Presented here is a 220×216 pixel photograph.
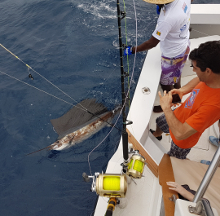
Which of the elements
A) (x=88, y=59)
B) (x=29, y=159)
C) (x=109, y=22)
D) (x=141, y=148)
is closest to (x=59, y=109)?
(x=29, y=159)

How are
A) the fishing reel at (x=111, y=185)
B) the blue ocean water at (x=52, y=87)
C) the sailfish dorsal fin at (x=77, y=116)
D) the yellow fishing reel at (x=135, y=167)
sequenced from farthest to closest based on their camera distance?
the sailfish dorsal fin at (x=77, y=116)
the blue ocean water at (x=52, y=87)
the yellow fishing reel at (x=135, y=167)
the fishing reel at (x=111, y=185)

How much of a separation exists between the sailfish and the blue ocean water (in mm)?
120

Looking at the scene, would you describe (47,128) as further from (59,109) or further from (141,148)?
(141,148)

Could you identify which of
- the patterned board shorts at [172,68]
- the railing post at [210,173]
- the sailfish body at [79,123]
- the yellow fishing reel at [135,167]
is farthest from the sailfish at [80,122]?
the railing post at [210,173]

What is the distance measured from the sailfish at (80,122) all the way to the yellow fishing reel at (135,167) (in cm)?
205

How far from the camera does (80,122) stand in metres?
3.66

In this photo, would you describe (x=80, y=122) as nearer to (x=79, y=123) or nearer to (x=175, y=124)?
(x=79, y=123)

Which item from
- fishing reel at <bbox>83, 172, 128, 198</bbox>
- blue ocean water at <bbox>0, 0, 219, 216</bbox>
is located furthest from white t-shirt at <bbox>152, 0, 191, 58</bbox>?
blue ocean water at <bbox>0, 0, 219, 216</bbox>

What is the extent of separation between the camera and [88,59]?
15.3 ft

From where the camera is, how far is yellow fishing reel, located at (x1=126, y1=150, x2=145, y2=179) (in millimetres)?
1479

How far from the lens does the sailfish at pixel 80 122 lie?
3.45m

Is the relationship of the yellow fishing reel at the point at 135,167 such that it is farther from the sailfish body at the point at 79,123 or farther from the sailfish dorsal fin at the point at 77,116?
the sailfish dorsal fin at the point at 77,116

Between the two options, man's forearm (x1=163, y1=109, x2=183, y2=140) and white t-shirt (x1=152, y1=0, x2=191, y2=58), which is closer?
man's forearm (x1=163, y1=109, x2=183, y2=140)

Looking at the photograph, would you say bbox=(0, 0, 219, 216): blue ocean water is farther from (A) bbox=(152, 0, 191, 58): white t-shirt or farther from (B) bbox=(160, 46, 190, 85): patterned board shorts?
(A) bbox=(152, 0, 191, 58): white t-shirt
